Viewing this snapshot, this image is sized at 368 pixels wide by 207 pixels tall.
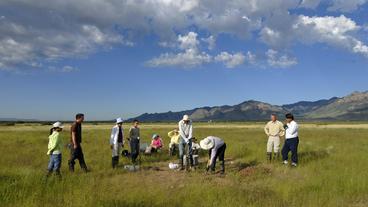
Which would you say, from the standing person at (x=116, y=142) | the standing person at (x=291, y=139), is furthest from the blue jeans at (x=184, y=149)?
the standing person at (x=291, y=139)

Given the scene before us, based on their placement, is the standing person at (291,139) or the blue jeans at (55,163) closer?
the blue jeans at (55,163)

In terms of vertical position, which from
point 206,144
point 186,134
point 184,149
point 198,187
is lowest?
point 198,187

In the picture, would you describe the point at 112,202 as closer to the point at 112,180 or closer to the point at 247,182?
the point at 112,180

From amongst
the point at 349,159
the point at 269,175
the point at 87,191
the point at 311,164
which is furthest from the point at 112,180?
the point at 349,159

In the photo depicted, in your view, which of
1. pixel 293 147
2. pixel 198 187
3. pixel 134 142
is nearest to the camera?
pixel 198 187

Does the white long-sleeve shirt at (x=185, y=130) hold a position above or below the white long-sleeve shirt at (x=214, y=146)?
above


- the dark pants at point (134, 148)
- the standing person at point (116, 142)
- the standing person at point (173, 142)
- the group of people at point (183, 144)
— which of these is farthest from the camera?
the standing person at point (173, 142)

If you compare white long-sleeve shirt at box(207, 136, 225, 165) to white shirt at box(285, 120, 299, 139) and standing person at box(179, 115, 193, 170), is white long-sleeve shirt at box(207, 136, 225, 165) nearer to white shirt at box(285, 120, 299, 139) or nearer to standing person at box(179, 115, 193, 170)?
standing person at box(179, 115, 193, 170)

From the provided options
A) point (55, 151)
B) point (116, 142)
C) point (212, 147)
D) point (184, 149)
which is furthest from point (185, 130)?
point (55, 151)

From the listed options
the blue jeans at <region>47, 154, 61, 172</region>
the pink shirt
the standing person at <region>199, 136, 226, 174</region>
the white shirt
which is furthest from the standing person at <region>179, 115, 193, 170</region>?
the pink shirt

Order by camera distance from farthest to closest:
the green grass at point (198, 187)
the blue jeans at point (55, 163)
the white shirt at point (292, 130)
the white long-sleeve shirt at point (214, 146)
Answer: the white shirt at point (292, 130)
the white long-sleeve shirt at point (214, 146)
the blue jeans at point (55, 163)
the green grass at point (198, 187)

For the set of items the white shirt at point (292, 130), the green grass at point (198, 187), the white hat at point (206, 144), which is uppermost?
the white shirt at point (292, 130)

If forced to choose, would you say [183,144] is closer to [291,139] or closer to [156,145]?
[291,139]

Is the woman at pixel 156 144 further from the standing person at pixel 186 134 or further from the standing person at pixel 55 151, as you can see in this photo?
the standing person at pixel 55 151
